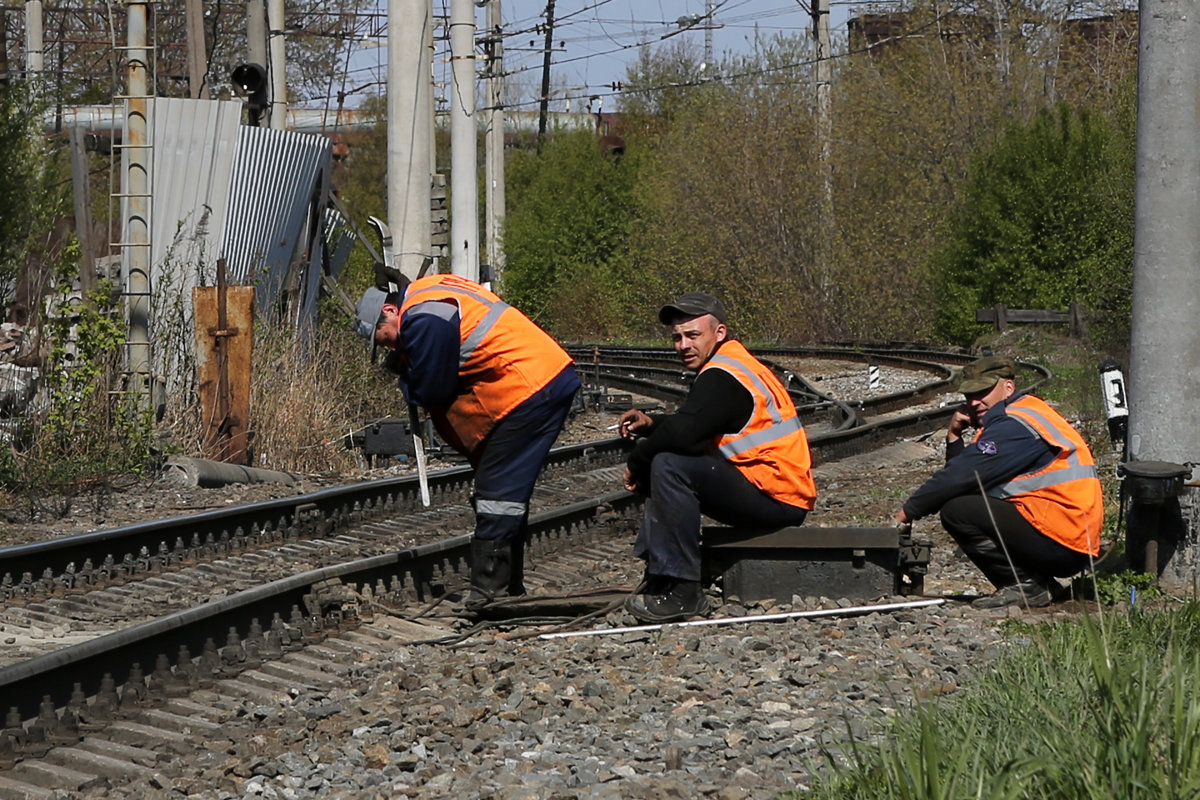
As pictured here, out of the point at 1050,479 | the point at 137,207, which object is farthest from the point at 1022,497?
the point at 137,207

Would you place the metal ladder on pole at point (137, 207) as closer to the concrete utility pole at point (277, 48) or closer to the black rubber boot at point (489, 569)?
the black rubber boot at point (489, 569)

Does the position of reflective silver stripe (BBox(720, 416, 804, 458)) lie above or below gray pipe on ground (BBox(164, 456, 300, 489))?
above

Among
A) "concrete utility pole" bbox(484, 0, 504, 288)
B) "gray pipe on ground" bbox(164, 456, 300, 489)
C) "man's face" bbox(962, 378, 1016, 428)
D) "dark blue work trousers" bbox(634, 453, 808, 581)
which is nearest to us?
"dark blue work trousers" bbox(634, 453, 808, 581)

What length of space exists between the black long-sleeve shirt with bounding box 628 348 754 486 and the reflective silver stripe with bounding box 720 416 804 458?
4.1 inches

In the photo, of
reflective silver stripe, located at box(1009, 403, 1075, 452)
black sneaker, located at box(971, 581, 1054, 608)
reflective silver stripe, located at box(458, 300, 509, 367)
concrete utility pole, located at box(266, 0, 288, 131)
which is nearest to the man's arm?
reflective silver stripe, located at box(458, 300, 509, 367)

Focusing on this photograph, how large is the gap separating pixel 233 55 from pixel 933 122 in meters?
18.9

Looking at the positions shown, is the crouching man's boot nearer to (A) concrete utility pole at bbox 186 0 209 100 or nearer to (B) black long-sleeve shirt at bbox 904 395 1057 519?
(B) black long-sleeve shirt at bbox 904 395 1057 519

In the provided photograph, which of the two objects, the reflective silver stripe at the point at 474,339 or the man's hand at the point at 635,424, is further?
the reflective silver stripe at the point at 474,339

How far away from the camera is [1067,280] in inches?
1305

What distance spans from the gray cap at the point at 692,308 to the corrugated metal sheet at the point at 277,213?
8.81m

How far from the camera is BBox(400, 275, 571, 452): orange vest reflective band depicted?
7473 millimetres

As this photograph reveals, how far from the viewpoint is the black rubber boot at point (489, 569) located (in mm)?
7684

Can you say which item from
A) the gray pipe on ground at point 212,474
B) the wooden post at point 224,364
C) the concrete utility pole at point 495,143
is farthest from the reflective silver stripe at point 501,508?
the concrete utility pole at point 495,143

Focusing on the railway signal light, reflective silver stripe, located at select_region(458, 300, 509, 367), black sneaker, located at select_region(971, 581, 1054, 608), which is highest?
the railway signal light
